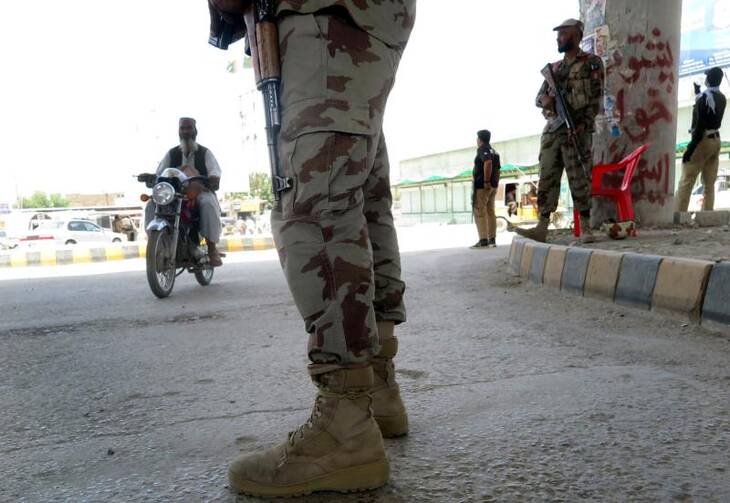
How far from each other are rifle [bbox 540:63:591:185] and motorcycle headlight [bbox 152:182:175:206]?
3.15m

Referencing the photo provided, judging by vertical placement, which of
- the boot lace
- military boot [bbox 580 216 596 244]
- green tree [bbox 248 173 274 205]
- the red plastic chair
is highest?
green tree [bbox 248 173 274 205]

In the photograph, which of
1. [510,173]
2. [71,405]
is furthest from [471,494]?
[510,173]

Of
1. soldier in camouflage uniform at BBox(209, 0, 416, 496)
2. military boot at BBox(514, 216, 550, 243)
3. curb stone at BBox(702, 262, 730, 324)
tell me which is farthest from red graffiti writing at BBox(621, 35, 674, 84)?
soldier in camouflage uniform at BBox(209, 0, 416, 496)

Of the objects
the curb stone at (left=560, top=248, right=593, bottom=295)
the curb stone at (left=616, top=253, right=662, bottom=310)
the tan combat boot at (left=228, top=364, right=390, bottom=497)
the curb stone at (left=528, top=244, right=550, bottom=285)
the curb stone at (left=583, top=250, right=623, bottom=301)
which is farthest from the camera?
the curb stone at (left=528, top=244, right=550, bottom=285)

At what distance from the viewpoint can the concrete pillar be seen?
200 inches

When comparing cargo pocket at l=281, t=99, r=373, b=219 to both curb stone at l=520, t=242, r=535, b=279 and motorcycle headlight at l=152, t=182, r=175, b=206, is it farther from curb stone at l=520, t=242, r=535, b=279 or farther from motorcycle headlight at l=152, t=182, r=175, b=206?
motorcycle headlight at l=152, t=182, r=175, b=206

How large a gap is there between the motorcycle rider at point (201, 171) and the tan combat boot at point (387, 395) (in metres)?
3.78

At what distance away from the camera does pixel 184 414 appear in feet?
5.59

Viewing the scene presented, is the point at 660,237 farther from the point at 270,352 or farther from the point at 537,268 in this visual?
the point at 270,352

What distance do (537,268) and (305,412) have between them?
2644mm

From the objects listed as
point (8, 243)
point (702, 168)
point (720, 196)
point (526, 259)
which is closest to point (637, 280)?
point (526, 259)

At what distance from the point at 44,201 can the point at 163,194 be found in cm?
9185

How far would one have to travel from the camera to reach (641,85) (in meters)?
5.10

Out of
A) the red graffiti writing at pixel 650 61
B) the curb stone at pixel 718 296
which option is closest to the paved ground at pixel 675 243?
the curb stone at pixel 718 296
